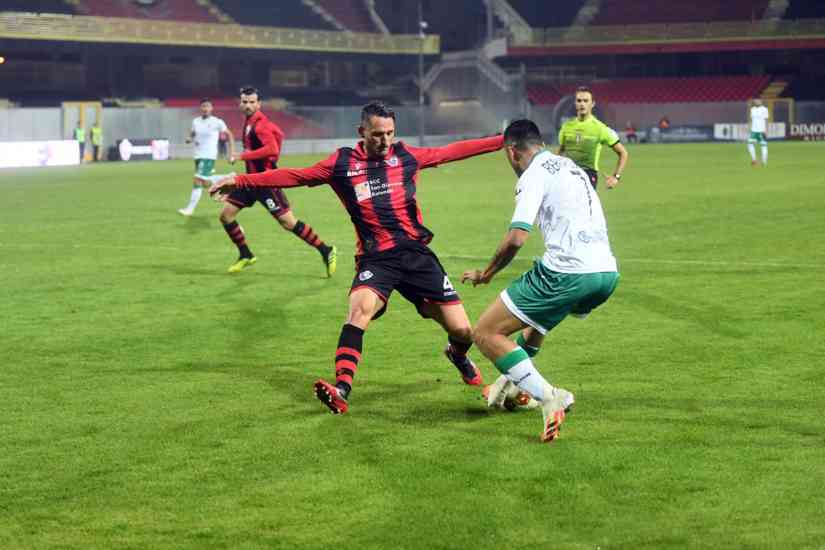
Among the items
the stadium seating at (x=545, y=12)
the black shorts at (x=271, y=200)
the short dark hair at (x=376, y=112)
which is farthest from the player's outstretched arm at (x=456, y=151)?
the stadium seating at (x=545, y=12)

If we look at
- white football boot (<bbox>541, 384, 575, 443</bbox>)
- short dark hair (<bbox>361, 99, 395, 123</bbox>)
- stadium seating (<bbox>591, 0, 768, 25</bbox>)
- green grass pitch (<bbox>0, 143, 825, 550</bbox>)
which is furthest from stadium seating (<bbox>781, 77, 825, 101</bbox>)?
white football boot (<bbox>541, 384, 575, 443</bbox>)

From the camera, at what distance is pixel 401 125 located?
6894 centimetres

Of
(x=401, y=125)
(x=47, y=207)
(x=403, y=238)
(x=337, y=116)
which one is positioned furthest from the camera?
(x=401, y=125)

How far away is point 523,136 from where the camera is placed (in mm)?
7211

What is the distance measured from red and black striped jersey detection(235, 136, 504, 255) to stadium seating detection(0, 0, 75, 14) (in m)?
55.6

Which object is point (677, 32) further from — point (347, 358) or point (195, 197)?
point (347, 358)

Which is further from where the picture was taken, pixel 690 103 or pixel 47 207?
pixel 690 103

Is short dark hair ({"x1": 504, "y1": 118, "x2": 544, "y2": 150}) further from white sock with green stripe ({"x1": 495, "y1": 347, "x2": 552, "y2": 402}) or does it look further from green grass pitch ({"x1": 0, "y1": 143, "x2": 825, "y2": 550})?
green grass pitch ({"x1": 0, "y1": 143, "x2": 825, "y2": 550})

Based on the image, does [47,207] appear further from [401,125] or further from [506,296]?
[401,125]

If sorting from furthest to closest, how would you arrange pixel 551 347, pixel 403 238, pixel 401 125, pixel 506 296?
pixel 401 125 < pixel 551 347 < pixel 403 238 < pixel 506 296

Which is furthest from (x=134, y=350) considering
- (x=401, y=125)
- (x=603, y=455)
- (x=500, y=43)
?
(x=500, y=43)

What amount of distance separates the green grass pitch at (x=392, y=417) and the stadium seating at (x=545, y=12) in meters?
62.2

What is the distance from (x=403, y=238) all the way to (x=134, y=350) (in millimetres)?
3140

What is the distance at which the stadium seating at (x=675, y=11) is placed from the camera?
73.2 m
